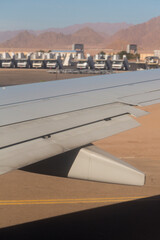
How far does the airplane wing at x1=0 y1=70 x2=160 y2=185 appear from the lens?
5337 mm

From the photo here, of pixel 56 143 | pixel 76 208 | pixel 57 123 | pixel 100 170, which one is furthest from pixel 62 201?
pixel 56 143

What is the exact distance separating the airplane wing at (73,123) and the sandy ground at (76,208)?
3885 millimetres

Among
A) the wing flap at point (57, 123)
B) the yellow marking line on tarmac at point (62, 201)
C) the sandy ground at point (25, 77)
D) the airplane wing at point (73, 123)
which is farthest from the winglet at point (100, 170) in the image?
the sandy ground at point (25, 77)

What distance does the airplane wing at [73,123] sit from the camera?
17.5 feet

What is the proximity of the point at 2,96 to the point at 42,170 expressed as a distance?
2696 mm

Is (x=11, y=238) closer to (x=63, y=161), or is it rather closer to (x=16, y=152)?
(x=63, y=161)

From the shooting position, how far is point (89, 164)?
261 inches

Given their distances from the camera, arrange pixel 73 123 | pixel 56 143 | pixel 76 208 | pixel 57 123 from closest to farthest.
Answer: pixel 56 143, pixel 57 123, pixel 73 123, pixel 76 208

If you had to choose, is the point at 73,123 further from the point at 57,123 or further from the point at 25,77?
the point at 25,77

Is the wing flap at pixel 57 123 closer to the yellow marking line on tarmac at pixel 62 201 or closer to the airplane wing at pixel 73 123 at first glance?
the airplane wing at pixel 73 123

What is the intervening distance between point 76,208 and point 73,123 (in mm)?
6059

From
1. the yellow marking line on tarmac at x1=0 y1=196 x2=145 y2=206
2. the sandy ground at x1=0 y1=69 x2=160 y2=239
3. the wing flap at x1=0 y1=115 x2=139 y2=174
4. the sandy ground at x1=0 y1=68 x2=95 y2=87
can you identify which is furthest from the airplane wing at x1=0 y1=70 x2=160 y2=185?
the sandy ground at x1=0 y1=68 x2=95 y2=87

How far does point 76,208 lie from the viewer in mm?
11703

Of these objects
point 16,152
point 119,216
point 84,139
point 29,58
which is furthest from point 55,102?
point 29,58
